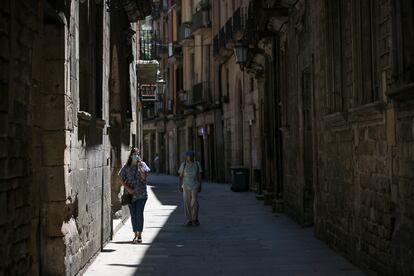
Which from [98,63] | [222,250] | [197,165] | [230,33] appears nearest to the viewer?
[98,63]

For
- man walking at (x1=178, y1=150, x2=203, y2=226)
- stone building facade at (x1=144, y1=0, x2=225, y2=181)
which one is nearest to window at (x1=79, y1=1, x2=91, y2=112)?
man walking at (x1=178, y1=150, x2=203, y2=226)

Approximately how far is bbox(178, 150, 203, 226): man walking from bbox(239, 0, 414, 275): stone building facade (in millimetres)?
2116

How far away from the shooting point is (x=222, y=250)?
1076cm

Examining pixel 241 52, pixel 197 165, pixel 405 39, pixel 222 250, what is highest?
pixel 241 52

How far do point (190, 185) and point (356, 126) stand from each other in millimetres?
6121

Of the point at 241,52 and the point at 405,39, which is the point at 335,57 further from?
the point at 241,52

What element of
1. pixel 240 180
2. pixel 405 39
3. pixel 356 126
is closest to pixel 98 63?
pixel 356 126

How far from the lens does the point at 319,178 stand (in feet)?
38.4

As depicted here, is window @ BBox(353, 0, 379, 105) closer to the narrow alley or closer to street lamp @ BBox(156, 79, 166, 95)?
the narrow alley

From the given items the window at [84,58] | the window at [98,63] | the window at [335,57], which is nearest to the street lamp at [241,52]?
the window at [335,57]

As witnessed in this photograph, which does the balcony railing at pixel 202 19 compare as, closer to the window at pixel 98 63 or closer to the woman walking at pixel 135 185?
the woman walking at pixel 135 185

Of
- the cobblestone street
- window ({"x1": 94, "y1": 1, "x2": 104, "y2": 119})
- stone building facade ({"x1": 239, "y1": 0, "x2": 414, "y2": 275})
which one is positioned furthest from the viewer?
window ({"x1": 94, "y1": 1, "x2": 104, "y2": 119})

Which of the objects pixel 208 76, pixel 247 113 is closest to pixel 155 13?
pixel 208 76

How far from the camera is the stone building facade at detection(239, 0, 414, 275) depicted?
689 centimetres
